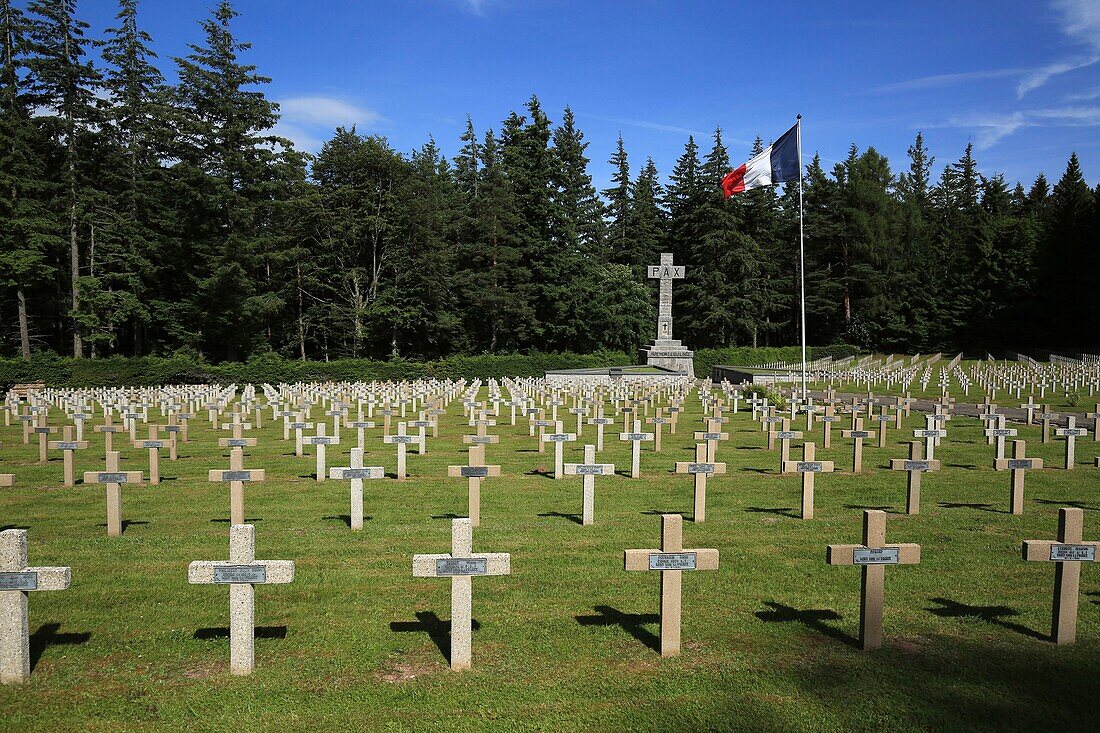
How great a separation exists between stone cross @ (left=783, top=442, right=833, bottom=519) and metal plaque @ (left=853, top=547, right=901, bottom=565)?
3837 millimetres

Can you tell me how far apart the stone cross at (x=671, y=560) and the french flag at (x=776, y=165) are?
21.6 m

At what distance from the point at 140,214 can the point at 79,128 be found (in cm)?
538

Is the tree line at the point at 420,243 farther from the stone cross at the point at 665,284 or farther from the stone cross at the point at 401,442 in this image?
the stone cross at the point at 401,442

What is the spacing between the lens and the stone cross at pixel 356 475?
878 centimetres

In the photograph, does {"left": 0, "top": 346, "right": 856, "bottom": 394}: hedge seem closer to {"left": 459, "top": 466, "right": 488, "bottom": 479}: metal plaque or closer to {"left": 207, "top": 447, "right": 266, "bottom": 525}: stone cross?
{"left": 207, "top": 447, "right": 266, "bottom": 525}: stone cross

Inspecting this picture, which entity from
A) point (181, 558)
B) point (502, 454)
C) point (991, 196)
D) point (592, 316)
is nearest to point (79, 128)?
point (592, 316)

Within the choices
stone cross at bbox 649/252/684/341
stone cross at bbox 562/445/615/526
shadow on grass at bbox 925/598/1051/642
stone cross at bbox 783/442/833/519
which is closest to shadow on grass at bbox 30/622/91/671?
stone cross at bbox 562/445/615/526

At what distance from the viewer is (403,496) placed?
11.2m

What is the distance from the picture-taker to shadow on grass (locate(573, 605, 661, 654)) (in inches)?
228

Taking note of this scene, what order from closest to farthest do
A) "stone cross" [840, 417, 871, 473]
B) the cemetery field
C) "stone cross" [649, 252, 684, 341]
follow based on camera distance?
the cemetery field < "stone cross" [840, 417, 871, 473] < "stone cross" [649, 252, 684, 341]

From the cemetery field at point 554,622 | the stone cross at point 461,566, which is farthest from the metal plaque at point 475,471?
the stone cross at point 461,566

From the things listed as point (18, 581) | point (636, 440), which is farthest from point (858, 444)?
point (18, 581)

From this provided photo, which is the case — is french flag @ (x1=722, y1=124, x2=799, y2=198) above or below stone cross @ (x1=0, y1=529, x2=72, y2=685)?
above

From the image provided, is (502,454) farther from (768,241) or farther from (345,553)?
(768,241)
